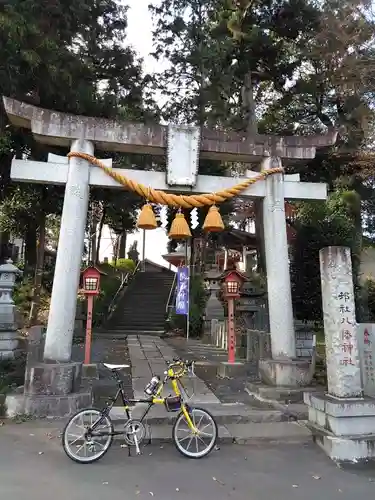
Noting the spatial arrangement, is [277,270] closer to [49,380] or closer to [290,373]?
[290,373]

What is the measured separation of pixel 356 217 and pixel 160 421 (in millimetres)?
11749

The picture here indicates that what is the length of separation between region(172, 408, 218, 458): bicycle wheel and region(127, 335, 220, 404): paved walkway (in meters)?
2.09

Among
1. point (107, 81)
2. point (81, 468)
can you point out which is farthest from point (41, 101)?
point (81, 468)

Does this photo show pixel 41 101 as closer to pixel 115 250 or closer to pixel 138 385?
pixel 138 385

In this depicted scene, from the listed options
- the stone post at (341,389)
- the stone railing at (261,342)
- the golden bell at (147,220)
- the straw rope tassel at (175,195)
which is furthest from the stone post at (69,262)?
the stone railing at (261,342)

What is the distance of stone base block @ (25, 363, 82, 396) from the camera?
6.58 metres

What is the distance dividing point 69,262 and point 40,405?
90.4 inches

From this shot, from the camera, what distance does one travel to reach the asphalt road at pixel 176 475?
4023 millimetres

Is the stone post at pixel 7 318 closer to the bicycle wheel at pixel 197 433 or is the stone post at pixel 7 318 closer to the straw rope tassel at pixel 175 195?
the straw rope tassel at pixel 175 195

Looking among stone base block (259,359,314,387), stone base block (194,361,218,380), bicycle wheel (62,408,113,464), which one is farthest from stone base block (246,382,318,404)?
bicycle wheel (62,408,113,464)

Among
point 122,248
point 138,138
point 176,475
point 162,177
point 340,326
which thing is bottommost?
point 176,475

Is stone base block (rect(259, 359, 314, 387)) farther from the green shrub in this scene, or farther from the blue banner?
the green shrub

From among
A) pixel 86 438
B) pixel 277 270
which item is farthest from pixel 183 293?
pixel 86 438

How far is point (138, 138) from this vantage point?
7910 millimetres
